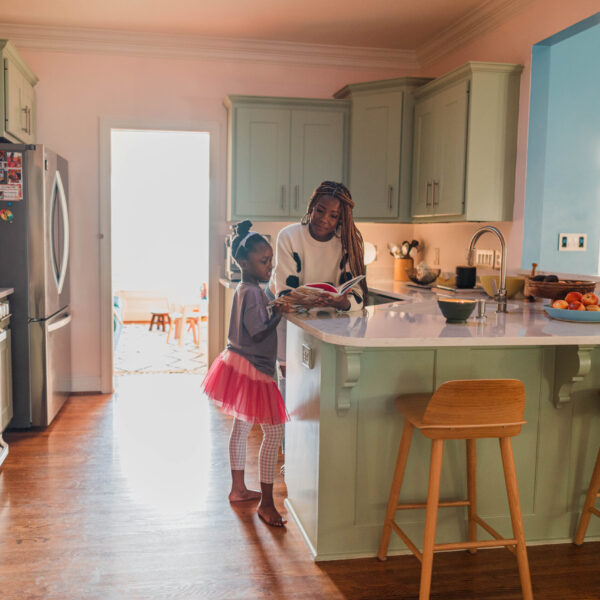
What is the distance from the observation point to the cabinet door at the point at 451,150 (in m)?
3.92

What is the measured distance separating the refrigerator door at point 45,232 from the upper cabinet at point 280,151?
122 cm

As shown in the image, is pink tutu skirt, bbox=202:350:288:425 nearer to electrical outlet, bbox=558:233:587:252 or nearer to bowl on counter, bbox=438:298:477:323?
bowl on counter, bbox=438:298:477:323

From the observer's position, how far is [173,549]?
2.45m

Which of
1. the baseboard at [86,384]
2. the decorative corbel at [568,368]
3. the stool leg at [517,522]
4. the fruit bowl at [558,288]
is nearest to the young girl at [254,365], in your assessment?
the stool leg at [517,522]

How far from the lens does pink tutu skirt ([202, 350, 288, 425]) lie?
8.88 feet

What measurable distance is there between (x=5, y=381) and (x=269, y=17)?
284 cm

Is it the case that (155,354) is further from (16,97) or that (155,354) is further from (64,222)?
(16,97)

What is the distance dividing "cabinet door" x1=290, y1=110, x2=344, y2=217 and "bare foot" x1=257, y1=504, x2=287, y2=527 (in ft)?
8.44

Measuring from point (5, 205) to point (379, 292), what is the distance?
2.37 m

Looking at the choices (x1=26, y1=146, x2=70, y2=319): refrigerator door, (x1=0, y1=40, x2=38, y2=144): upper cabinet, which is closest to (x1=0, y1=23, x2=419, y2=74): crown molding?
(x1=0, y1=40, x2=38, y2=144): upper cabinet

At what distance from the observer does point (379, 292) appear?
4363 millimetres

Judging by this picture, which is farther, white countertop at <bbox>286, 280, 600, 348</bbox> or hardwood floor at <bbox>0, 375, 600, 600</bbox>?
hardwood floor at <bbox>0, 375, 600, 600</bbox>

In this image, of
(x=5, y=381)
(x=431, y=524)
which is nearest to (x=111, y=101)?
(x=5, y=381)

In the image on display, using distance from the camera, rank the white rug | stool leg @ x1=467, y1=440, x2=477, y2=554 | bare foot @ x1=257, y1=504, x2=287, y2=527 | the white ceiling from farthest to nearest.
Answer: the white rug → the white ceiling → bare foot @ x1=257, y1=504, x2=287, y2=527 → stool leg @ x1=467, y1=440, x2=477, y2=554
